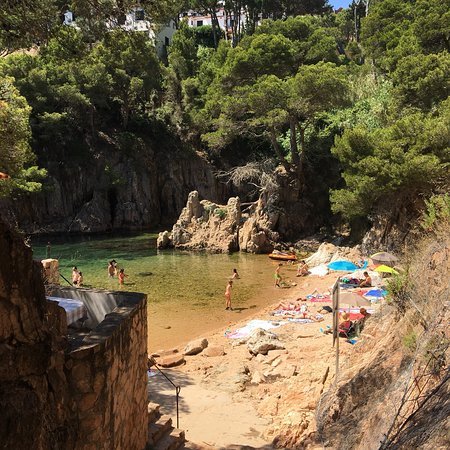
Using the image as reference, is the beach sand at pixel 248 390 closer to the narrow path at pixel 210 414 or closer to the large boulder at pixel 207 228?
the narrow path at pixel 210 414

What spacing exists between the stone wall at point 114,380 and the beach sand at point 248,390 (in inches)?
77.8

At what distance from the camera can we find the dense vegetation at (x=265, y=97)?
10.1 m

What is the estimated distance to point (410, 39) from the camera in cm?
2644

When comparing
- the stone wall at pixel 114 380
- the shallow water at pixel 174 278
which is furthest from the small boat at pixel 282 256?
the stone wall at pixel 114 380

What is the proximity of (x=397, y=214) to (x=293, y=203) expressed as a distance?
8.49 m

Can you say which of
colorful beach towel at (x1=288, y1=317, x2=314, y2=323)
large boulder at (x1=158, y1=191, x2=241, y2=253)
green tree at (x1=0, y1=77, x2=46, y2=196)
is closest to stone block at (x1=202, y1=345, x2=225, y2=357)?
colorful beach towel at (x1=288, y1=317, x2=314, y2=323)

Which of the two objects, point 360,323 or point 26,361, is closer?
point 26,361

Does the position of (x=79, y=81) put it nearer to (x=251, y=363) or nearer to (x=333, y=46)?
(x=333, y=46)

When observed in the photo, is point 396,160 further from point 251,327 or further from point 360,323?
point 251,327

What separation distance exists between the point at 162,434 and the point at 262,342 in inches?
202

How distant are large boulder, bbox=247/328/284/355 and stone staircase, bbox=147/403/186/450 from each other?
448 centimetres

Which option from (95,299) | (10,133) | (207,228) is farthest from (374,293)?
(207,228)

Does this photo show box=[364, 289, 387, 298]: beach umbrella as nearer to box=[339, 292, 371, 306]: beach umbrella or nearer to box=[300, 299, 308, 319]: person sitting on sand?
box=[300, 299, 308, 319]: person sitting on sand

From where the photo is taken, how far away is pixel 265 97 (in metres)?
26.3
